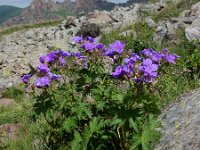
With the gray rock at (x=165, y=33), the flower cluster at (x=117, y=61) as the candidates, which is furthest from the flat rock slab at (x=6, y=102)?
the flower cluster at (x=117, y=61)

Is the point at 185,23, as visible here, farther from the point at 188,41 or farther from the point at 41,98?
the point at 41,98

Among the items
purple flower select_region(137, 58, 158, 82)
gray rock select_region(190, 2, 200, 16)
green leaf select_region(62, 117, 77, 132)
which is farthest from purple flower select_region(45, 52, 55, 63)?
gray rock select_region(190, 2, 200, 16)

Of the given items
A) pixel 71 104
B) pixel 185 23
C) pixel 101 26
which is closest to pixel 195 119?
pixel 71 104

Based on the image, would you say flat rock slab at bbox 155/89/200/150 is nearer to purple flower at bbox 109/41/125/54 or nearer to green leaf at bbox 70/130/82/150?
green leaf at bbox 70/130/82/150

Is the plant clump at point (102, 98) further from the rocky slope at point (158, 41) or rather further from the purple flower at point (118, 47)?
the rocky slope at point (158, 41)

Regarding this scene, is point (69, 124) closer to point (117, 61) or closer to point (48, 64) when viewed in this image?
point (48, 64)

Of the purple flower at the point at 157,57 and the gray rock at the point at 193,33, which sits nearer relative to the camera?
the purple flower at the point at 157,57
